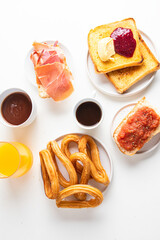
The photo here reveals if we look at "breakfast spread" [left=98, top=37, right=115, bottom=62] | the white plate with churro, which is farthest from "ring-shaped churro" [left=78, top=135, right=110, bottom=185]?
"breakfast spread" [left=98, top=37, right=115, bottom=62]

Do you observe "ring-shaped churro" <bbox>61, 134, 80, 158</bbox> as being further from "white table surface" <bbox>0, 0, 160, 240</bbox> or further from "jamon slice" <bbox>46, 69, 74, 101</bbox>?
"jamon slice" <bbox>46, 69, 74, 101</bbox>

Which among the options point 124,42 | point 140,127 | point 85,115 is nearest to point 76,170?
point 85,115

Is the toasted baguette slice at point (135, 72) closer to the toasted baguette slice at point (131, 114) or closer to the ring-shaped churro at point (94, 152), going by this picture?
the toasted baguette slice at point (131, 114)

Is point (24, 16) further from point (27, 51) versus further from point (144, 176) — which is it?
point (144, 176)

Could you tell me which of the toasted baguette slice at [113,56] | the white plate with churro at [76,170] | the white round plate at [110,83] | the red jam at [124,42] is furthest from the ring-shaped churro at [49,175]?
the red jam at [124,42]

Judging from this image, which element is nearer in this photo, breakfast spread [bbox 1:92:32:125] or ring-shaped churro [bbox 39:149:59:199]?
ring-shaped churro [bbox 39:149:59:199]

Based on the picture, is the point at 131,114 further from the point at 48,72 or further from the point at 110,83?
the point at 48,72
